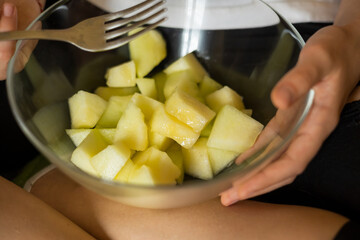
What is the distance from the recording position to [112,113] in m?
0.77

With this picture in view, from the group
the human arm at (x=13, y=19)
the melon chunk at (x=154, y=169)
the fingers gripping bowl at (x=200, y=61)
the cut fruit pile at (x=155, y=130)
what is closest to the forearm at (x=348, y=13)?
the fingers gripping bowl at (x=200, y=61)

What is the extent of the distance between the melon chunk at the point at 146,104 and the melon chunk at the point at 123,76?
91 millimetres

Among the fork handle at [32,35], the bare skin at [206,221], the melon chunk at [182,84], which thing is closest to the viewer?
the fork handle at [32,35]

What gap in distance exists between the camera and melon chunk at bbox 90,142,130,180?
2.10ft

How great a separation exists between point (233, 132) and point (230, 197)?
0.11 m

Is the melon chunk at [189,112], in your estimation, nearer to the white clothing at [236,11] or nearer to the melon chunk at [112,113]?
the melon chunk at [112,113]

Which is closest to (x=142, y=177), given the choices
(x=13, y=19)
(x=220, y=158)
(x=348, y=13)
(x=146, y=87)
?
(x=220, y=158)

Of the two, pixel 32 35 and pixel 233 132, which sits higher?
pixel 32 35

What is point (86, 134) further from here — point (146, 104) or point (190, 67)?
point (190, 67)

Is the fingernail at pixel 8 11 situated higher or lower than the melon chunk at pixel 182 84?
higher

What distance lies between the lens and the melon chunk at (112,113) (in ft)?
2.52

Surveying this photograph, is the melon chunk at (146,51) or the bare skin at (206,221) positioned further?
the melon chunk at (146,51)

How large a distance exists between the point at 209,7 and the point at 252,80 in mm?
188

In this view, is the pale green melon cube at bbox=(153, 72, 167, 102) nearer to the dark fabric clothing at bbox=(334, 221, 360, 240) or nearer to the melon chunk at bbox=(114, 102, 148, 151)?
the melon chunk at bbox=(114, 102, 148, 151)
